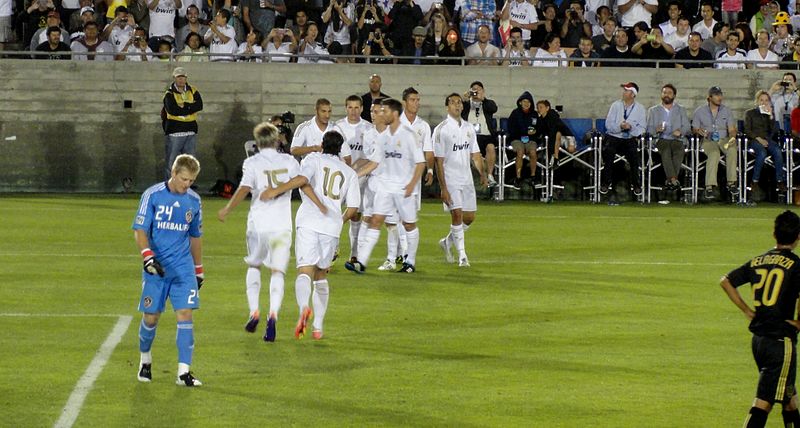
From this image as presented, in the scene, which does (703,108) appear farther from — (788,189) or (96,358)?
(96,358)

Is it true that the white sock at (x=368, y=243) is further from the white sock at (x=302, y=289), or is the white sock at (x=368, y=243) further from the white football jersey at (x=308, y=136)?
the white sock at (x=302, y=289)

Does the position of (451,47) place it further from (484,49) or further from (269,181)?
(269,181)

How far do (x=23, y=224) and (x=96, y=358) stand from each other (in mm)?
11026

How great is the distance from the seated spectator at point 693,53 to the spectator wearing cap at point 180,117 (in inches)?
385

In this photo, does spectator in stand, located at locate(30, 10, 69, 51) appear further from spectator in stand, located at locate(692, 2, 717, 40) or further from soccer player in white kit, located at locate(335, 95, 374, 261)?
spectator in stand, located at locate(692, 2, 717, 40)

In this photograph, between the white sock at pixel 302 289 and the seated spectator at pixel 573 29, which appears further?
the seated spectator at pixel 573 29

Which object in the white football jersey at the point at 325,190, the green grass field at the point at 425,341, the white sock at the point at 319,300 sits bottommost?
the green grass field at the point at 425,341

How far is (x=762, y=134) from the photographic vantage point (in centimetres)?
2770

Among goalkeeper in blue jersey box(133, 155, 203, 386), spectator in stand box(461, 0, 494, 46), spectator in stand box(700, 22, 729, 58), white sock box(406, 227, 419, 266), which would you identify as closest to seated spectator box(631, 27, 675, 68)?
spectator in stand box(700, 22, 729, 58)

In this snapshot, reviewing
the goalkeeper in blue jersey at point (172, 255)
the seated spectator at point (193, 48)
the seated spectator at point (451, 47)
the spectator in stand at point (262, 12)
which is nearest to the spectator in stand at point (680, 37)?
the seated spectator at point (451, 47)

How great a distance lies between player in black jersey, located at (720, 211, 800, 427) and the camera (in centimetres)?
854

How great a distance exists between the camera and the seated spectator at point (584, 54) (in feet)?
95.9

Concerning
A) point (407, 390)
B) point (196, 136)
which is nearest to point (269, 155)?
point (407, 390)

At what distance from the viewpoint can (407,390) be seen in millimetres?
10641
